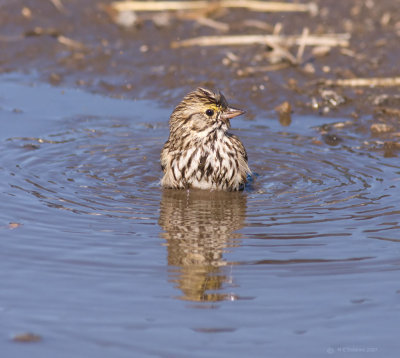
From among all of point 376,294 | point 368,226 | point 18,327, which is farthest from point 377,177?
point 18,327

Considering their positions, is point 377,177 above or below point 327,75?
below

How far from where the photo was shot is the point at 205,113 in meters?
7.94

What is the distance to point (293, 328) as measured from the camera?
4.83 metres

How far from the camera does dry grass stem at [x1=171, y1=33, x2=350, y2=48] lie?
11695mm

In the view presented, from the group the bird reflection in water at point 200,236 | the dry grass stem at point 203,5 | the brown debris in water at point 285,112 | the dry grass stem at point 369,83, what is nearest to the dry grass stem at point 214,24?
the dry grass stem at point 203,5

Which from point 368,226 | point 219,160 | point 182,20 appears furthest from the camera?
point 182,20

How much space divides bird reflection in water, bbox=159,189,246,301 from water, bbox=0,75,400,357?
16 millimetres

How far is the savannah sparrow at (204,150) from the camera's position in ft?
25.5

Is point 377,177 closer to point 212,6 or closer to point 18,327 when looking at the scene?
point 18,327

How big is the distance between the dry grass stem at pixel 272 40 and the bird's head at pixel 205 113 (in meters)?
3.68

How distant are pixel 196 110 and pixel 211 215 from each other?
1.27 meters

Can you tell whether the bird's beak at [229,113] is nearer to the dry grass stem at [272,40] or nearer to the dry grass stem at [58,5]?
the dry grass stem at [272,40]

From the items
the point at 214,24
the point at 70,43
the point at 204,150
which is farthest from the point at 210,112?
the point at 70,43

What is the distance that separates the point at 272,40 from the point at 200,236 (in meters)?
5.77
